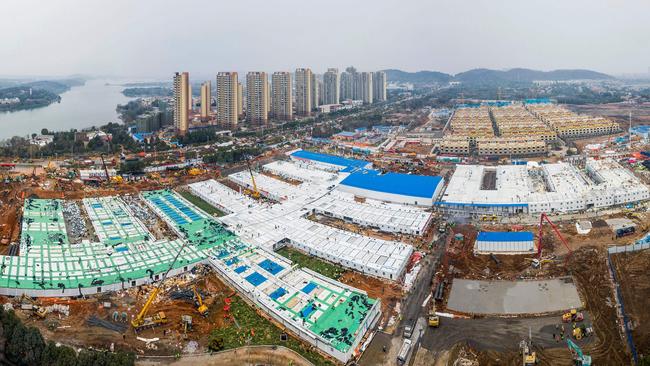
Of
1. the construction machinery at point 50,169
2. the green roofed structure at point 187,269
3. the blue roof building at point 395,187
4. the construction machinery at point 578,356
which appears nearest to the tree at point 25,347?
the green roofed structure at point 187,269

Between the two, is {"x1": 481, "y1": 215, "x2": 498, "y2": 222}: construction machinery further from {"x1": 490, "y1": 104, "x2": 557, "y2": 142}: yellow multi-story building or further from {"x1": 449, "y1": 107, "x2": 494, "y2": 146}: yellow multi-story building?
{"x1": 490, "y1": 104, "x2": 557, "y2": 142}: yellow multi-story building

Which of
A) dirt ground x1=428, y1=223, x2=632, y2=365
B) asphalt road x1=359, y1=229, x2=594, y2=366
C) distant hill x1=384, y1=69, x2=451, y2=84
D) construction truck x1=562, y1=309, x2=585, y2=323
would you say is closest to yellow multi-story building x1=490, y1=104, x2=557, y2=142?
dirt ground x1=428, y1=223, x2=632, y2=365

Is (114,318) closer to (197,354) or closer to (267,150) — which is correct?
(197,354)

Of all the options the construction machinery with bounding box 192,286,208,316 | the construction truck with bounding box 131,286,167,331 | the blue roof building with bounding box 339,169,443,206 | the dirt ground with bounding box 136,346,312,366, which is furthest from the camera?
the blue roof building with bounding box 339,169,443,206

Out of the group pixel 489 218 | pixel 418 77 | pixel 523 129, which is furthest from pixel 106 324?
pixel 418 77

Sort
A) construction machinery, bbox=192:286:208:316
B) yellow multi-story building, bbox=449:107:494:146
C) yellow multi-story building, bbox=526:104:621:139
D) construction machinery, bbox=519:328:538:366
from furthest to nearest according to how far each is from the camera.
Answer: yellow multi-story building, bbox=526:104:621:139
yellow multi-story building, bbox=449:107:494:146
construction machinery, bbox=192:286:208:316
construction machinery, bbox=519:328:538:366

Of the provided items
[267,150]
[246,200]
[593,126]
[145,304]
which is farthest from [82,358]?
[593,126]
